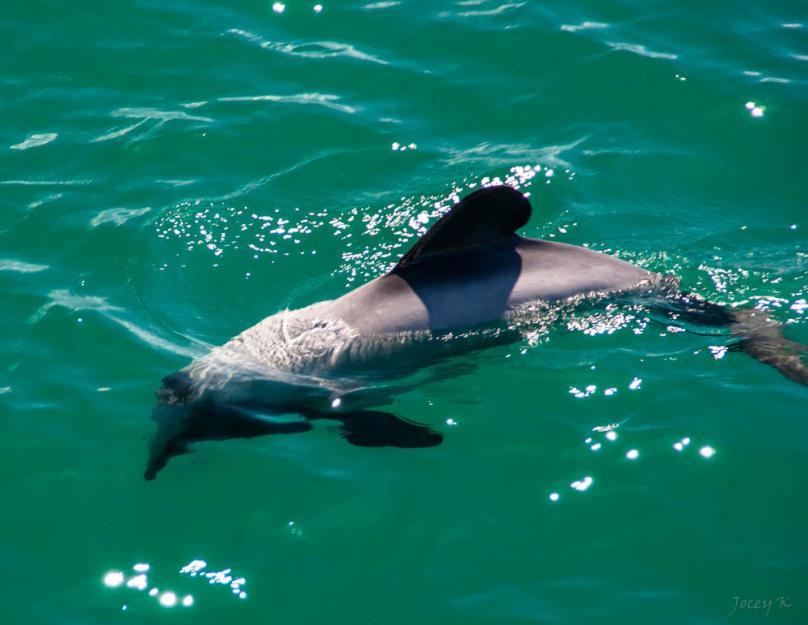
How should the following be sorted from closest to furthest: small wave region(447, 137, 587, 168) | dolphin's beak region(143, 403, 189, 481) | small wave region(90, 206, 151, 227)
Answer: dolphin's beak region(143, 403, 189, 481), small wave region(90, 206, 151, 227), small wave region(447, 137, 587, 168)

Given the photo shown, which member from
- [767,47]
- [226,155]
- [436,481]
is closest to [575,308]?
[436,481]

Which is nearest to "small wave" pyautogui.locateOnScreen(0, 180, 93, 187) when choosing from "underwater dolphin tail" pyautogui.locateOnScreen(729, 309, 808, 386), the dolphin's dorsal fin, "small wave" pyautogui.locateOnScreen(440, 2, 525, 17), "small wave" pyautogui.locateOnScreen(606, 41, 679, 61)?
the dolphin's dorsal fin

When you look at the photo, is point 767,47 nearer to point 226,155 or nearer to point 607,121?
point 607,121

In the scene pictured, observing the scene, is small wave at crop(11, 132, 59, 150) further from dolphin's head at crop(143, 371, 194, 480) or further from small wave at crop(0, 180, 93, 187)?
dolphin's head at crop(143, 371, 194, 480)

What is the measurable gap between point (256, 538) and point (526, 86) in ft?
24.7

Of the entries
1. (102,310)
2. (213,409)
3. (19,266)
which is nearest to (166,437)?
(213,409)

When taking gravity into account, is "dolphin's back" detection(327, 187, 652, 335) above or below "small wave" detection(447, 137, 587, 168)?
below

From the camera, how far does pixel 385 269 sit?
9.76 m

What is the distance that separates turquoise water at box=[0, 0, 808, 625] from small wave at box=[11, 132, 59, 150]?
0.16ft

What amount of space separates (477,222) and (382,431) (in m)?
2.02

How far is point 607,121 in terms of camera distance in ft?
39.7

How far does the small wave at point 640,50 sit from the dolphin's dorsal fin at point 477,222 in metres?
5.59

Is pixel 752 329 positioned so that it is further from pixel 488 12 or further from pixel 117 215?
pixel 488 12

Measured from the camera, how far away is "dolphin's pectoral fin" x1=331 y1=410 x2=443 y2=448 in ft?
24.8
